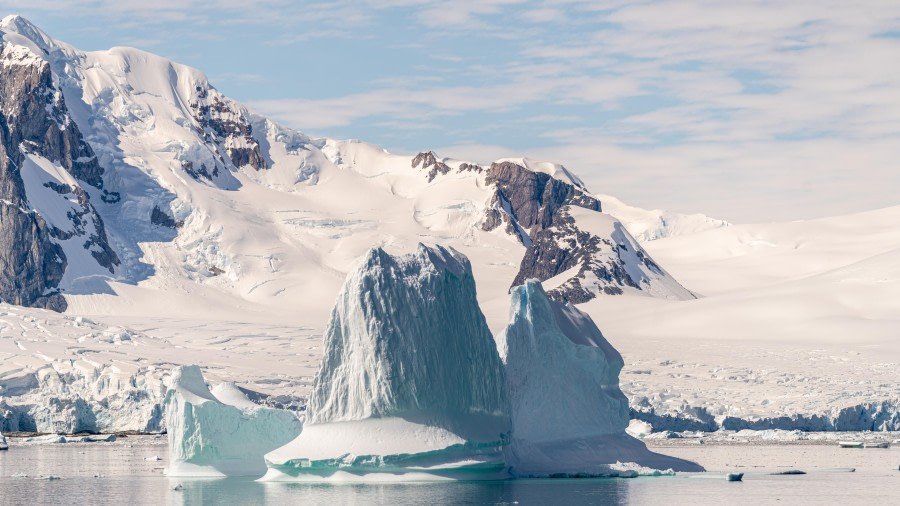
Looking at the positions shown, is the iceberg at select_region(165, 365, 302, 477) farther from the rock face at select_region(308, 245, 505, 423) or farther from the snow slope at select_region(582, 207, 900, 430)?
the snow slope at select_region(582, 207, 900, 430)

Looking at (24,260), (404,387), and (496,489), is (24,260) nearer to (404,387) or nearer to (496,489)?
(404,387)

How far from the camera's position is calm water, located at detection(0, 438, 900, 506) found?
5531cm

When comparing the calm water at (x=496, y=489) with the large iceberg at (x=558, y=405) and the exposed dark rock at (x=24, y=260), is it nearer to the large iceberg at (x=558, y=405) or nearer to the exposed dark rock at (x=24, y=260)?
the large iceberg at (x=558, y=405)

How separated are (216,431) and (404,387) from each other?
540 inches

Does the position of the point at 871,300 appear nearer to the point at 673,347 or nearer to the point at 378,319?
the point at 673,347

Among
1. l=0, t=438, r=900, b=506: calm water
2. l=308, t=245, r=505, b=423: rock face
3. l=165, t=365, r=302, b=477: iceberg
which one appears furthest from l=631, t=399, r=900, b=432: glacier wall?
l=308, t=245, r=505, b=423: rock face

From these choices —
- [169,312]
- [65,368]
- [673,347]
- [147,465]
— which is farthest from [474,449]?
[169,312]

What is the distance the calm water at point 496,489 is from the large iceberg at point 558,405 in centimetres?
114

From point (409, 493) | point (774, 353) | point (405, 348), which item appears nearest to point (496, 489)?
point (409, 493)

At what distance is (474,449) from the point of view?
186 ft

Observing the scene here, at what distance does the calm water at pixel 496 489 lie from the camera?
181ft

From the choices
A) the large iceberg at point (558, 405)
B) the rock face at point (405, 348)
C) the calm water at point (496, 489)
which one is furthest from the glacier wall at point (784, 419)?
the rock face at point (405, 348)

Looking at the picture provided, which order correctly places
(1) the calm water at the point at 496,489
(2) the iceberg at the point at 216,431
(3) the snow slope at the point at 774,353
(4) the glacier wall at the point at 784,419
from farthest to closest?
(3) the snow slope at the point at 774,353 → (4) the glacier wall at the point at 784,419 → (2) the iceberg at the point at 216,431 → (1) the calm water at the point at 496,489

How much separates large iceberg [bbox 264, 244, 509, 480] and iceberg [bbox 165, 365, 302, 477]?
6.52m
